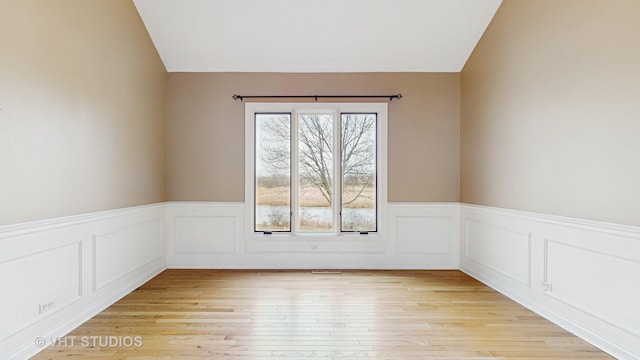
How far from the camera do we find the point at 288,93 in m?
4.47

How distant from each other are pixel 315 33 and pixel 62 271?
3363 mm

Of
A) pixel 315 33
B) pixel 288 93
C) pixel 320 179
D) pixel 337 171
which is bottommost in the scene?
pixel 320 179

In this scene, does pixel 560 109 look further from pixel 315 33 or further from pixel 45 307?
pixel 45 307

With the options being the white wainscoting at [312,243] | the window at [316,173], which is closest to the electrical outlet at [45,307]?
the white wainscoting at [312,243]

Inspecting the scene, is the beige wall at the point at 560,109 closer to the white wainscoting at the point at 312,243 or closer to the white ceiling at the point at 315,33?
the white ceiling at the point at 315,33

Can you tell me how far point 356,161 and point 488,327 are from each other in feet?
8.14

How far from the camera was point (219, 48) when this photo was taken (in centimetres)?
416

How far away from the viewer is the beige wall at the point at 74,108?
2.20m

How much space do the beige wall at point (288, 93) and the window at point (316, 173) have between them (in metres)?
0.27

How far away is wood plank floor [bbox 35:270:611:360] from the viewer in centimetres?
237

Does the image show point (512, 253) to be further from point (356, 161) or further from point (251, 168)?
point (251, 168)

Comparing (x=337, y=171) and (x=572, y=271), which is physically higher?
(x=337, y=171)

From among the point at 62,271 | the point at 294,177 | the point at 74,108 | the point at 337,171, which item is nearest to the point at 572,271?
the point at 337,171

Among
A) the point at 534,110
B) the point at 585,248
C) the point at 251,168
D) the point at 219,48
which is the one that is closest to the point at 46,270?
the point at 251,168
